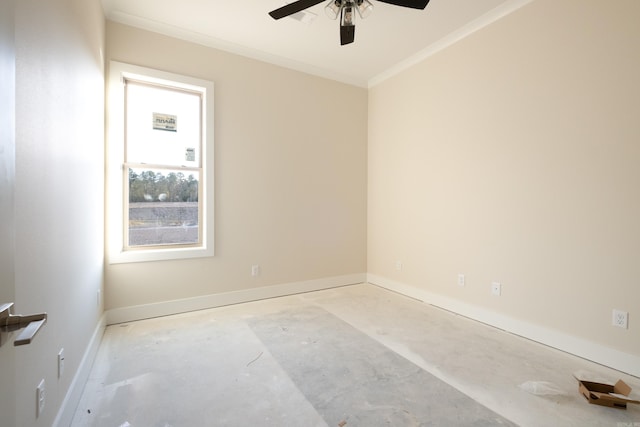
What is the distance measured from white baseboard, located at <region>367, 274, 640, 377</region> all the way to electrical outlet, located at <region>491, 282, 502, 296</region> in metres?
0.20

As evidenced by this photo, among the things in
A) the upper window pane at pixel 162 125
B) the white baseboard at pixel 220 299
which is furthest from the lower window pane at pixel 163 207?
the white baseboard at pixel 220 299

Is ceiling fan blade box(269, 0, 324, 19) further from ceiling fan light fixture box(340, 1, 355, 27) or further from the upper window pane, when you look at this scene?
the upper window pane

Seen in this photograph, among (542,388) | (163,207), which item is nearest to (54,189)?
(163,207)

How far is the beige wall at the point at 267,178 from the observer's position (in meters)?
3.13

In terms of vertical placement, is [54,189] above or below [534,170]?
below

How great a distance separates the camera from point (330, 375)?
2.06m

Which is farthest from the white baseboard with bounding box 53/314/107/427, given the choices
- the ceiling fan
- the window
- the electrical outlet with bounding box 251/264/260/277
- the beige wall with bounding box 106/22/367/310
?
the ceiling fan

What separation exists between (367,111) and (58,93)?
378 cm

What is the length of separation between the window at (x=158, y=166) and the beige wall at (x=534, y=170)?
101 inches

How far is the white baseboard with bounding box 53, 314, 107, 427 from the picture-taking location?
4.95 ft

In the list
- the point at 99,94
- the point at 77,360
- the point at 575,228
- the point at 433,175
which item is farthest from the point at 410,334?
the point at 99,94

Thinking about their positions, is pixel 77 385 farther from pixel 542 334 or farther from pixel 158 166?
pixel 542 334

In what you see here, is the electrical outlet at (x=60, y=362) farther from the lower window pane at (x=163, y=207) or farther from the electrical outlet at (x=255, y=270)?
the electrical outlet at (x=255, y=270)

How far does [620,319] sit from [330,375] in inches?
83.9
